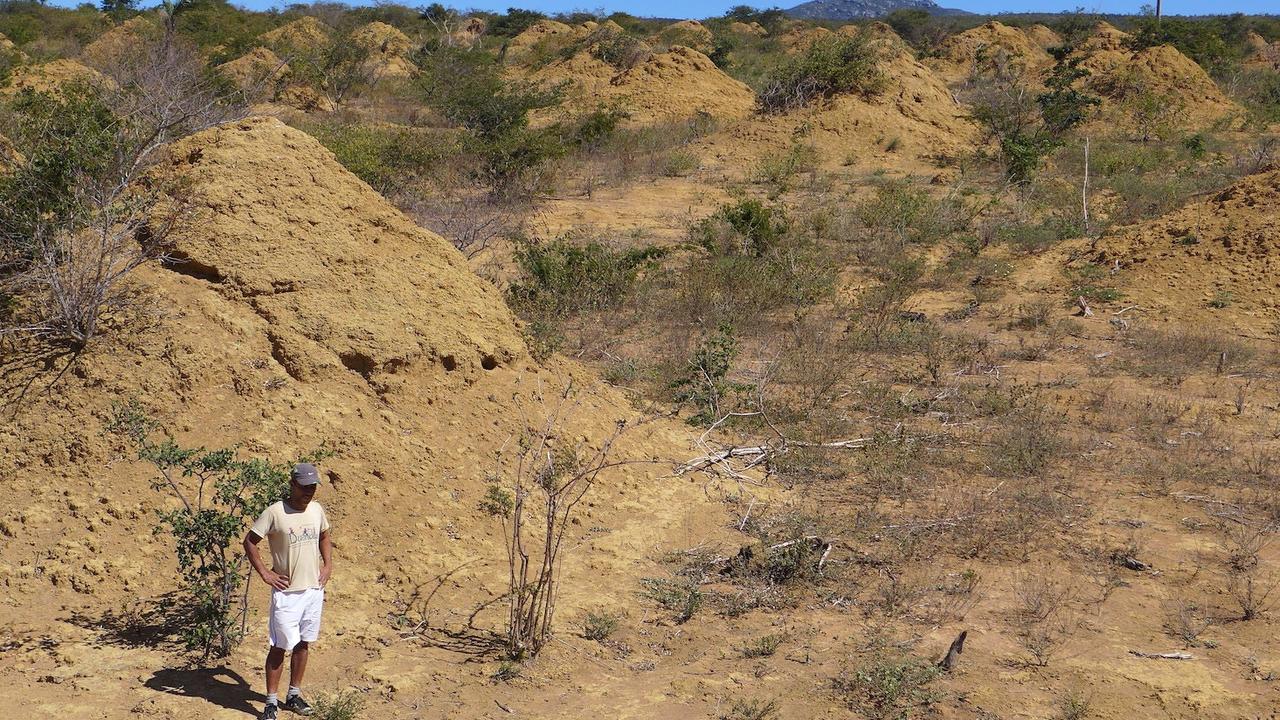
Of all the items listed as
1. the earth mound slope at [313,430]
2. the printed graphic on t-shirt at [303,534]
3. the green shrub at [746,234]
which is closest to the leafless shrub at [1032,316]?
the green shrub at [746,234]

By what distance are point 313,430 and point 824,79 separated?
14329 millimetres

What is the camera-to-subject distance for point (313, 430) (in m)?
4.33

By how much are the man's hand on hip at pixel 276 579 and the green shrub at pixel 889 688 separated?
1.87 m

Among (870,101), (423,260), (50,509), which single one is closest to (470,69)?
(870,101)

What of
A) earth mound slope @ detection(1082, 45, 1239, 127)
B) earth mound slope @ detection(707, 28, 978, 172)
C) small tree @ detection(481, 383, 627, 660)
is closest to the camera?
small tree @ detection(481, 383, 627, 660)

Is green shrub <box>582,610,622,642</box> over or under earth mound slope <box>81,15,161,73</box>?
under

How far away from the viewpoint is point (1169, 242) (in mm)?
10023

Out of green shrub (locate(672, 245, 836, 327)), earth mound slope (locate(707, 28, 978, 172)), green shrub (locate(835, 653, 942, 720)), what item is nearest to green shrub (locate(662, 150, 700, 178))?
earth mound slope (locate(707, 28, 978, 172))

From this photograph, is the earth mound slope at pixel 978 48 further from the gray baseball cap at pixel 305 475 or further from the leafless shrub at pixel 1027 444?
the gray baseball cap at pixel 305 475

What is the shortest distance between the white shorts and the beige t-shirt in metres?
0.03

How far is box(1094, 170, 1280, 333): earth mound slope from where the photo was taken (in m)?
8.88

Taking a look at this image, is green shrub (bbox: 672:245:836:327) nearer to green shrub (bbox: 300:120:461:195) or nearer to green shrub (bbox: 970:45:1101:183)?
green shrub (bbox: 300:120:461:195)

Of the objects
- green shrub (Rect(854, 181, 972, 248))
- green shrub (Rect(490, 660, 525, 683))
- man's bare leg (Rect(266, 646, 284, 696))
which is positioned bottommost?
green shrub (Rect(490, 660, 525, 683))

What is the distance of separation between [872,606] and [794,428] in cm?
203
